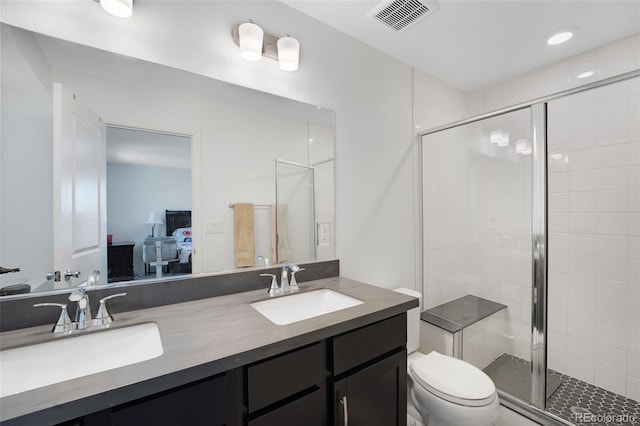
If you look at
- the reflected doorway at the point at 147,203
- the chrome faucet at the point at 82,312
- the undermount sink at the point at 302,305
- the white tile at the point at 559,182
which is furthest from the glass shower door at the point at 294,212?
the white tile at the point at 559,182

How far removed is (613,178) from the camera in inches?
74.5

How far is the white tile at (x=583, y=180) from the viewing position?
197 centimetres

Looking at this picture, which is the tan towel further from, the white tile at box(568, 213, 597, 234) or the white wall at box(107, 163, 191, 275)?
the white tile at box(568, 213, 597, 234)

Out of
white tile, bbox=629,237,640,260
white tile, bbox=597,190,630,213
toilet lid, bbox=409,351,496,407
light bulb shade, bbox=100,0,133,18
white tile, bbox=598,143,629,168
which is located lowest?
toilet lid, bbox=409,351,496,407

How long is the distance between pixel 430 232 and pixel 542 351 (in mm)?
991

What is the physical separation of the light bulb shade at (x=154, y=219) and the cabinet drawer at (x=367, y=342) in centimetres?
85

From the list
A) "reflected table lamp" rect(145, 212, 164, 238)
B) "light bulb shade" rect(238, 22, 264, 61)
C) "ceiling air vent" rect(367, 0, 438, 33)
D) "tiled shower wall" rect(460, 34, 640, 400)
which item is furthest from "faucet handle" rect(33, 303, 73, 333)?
"tiled shower wall" rect(460, 34, 640, 400)

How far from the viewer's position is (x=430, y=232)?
7.37ft

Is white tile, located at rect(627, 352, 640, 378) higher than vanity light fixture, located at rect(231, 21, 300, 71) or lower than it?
lower

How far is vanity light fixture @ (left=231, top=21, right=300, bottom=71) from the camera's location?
1.30 metres

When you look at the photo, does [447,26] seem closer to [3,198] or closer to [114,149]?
[114,149]

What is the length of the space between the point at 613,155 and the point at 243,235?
249 centimetres

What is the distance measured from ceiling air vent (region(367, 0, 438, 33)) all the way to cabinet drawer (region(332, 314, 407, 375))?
1.61 meters

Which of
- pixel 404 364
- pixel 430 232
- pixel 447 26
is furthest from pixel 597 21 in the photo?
pixel 404 364
